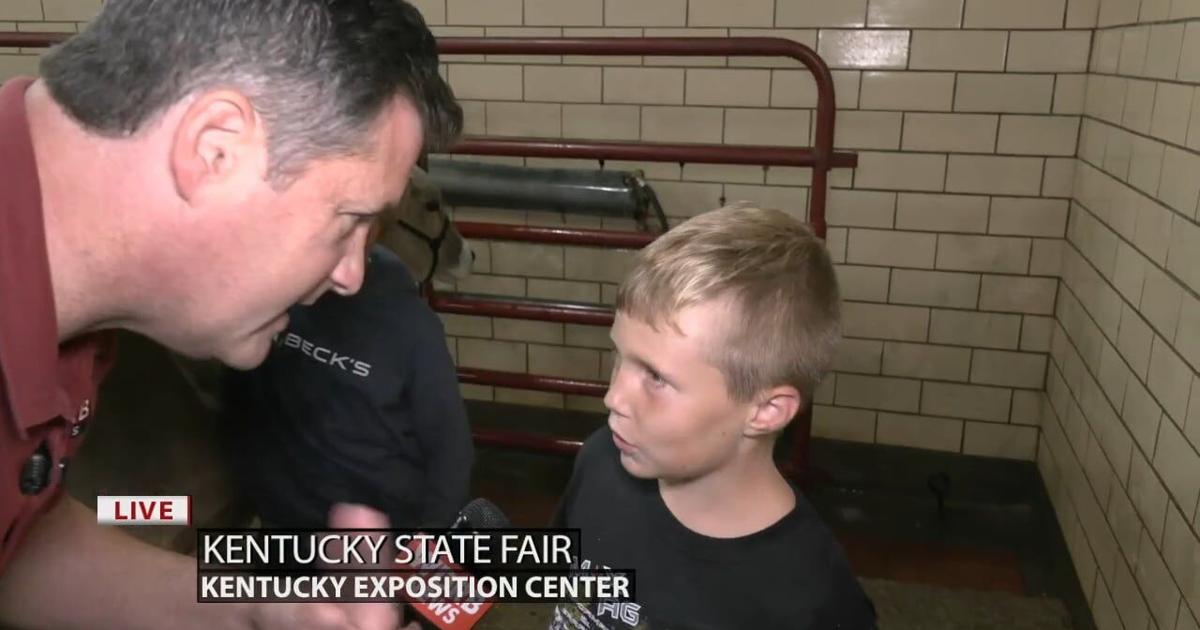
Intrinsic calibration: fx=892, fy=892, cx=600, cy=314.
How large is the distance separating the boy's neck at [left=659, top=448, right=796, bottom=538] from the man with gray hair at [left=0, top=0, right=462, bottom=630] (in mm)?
400

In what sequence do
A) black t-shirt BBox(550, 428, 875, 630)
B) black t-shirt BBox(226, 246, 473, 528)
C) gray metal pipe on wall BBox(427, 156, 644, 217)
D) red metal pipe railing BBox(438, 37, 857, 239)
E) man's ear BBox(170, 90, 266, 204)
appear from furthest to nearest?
gray metal pipe on wall BBox(427, 156, 644, 217) < red metal pipe railing BBox(438, 37, 857, 239) < black t-shirt BBox(226, 246, 473, 528) < black t-shirt BBox(550, 428, 875, 630) < man's ear BBox(170, 90, 266, 204)

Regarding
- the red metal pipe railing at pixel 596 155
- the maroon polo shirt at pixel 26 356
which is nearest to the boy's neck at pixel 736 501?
the maroon polo shirt at pixel 26 356

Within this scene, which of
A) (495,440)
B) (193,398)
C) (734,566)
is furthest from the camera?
(495,440)

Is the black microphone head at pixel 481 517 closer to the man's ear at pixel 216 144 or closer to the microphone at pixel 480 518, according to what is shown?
the microphone at pixel 480 518

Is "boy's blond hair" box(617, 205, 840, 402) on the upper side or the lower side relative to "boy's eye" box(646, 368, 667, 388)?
upper

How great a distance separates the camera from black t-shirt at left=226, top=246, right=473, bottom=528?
4.47 ft

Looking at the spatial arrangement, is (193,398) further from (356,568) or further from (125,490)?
(356,568)

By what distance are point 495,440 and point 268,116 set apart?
6.49 feet

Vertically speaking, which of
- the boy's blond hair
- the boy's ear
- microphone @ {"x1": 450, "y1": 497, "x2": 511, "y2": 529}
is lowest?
microphone @ {"x1": 450, "y1": 497, "x2": 511, "y2": 529}

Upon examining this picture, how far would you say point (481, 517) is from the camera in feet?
3.63

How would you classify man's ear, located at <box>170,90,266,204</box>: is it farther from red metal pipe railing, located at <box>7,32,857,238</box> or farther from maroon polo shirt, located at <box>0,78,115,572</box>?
red metal pipe railing, located at <box>7,32,857,238</box>

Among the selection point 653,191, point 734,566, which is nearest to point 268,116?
point 734,566

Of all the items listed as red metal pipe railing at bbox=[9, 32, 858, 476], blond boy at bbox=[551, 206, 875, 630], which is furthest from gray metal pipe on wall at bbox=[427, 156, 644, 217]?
blond boy at bbox=[551, 206, 875, 630]

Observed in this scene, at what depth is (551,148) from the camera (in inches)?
93.9
